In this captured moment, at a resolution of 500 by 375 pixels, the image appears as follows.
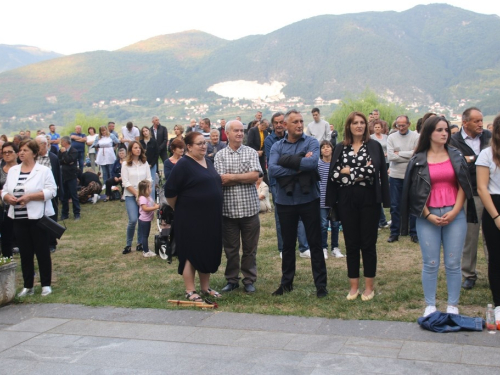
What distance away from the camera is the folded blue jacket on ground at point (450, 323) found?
5627 mm

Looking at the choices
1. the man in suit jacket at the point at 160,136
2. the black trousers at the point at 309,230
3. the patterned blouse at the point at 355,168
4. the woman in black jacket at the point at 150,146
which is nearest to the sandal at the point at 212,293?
the black trousers at the point at 309,230

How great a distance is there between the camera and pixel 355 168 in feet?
22.4

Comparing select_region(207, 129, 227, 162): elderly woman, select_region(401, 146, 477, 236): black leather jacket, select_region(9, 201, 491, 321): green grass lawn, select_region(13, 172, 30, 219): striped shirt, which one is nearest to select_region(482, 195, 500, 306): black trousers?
select_region(401, 146, 477, 236): black leather jacket

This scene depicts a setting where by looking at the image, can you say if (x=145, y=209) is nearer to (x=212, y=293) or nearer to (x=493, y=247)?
(x=212, y=293)

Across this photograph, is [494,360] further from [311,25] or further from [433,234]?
[311,25]

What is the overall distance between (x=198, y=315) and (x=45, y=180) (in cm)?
289

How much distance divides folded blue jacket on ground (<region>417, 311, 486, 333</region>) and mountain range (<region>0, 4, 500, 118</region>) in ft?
389

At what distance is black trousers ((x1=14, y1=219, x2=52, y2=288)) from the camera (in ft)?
26.3

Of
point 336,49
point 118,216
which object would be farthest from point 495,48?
point 118,216

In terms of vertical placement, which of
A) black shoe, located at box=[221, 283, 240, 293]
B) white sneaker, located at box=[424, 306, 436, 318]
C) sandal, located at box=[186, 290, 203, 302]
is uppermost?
white sneaker, located at box=[424, 306, 436, 318]

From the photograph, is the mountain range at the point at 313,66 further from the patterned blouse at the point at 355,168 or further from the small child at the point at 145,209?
the patterned blouse at the point at 355,168

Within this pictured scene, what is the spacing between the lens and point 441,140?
6090mm

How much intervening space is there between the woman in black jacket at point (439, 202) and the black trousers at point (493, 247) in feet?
0.73

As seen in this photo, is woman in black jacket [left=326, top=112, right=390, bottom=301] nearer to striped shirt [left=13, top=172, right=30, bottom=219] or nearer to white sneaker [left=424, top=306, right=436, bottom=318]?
white sneaker [left=424, top=306, right=436, bottom=318]
